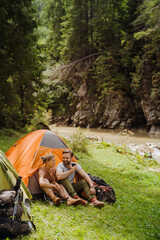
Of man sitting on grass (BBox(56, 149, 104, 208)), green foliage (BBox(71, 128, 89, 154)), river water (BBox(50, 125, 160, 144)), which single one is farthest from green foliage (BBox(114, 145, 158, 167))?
man sitting on grass (BBox(56, 149, 104, 208))

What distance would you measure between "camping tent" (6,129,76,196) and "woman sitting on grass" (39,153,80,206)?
1.02ft

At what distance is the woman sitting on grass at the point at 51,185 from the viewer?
367cm

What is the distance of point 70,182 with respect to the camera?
4.12 metres

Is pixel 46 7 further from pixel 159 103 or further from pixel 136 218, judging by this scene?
pixel 136 218

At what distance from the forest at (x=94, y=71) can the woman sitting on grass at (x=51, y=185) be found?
22.1 feet

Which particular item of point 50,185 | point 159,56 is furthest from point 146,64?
point 50,185

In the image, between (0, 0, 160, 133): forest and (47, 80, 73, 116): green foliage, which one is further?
(47, 80, 73, 116): green foliage

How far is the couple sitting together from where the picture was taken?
3706 millimetres

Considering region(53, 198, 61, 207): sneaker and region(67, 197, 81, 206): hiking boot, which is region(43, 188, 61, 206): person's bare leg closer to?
region(53, 198, 61, 207): sneaker

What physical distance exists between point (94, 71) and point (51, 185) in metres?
22.0

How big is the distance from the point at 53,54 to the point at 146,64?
53.7 feet

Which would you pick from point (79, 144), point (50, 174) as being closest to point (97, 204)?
point (50, 174)

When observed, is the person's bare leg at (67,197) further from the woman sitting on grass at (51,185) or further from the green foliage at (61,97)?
the green foliage at (61,97)

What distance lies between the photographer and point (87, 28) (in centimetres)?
2478
